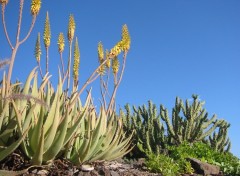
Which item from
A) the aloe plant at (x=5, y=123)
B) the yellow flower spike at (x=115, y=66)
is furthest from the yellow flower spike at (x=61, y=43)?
the aloe plant at (x=5, y=123)

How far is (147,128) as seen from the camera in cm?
945

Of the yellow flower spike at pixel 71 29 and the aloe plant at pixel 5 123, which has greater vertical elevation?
the yellow flower spike at pixel 71 29

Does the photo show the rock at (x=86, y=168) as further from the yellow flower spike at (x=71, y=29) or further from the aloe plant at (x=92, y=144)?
the yellow flower spike at (x=71, y=29)

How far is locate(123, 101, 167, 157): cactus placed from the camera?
29.9ft

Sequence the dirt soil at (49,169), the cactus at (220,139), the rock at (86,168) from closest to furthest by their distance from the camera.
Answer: the dirt soil at (49,169) → the rock at (86,168) → the cactus at (220,139)

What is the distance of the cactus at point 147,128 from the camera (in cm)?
912

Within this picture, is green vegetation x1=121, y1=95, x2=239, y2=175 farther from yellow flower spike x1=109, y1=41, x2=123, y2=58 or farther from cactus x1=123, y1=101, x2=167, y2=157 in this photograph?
yellow flower spike x1=109, y1=41, x2=123, y2=58

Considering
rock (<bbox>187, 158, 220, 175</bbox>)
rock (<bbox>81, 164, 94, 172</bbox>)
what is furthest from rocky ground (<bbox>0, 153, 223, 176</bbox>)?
rock (<bbox>187, 158, 220, 175</bbox>)

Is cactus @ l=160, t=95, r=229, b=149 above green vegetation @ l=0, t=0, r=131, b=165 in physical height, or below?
above

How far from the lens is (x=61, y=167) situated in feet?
13.5

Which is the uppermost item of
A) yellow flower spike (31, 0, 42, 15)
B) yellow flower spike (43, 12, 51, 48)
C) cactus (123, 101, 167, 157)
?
yellow flower spike (43, 12, 51, 48)

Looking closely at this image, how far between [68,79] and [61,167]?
313 centimetres

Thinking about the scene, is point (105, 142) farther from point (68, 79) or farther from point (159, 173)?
point (68, 79)

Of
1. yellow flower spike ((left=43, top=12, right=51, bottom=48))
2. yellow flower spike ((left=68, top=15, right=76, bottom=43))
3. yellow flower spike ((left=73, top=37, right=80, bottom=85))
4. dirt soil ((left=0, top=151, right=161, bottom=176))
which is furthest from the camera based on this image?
yellow flower spike ((left=68, top=15, right=76, bottom=43))
